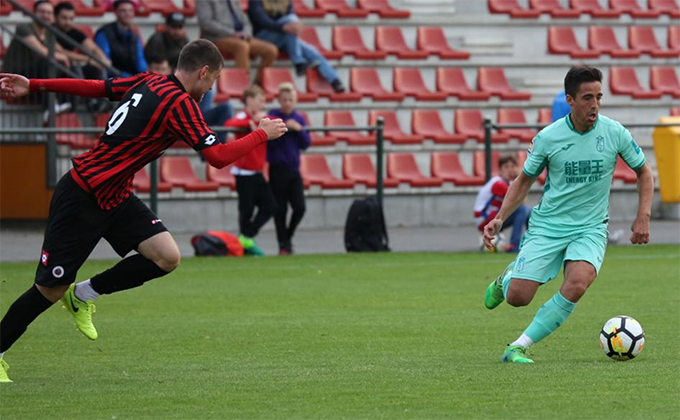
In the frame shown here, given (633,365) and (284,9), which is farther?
(284,9)

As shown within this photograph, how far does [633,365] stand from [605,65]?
1695 centimetres

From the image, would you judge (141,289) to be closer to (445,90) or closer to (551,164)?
(551,164)

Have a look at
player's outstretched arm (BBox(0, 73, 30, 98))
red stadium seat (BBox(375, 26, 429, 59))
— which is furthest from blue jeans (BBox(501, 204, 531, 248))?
player's outstretched arm (BBox(0, 73, 30, 98))

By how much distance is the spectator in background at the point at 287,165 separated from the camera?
1645 centimetres

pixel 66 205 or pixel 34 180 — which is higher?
pixel 66 205

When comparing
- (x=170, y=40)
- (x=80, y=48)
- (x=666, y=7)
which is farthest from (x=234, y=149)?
(x=666, y=7)

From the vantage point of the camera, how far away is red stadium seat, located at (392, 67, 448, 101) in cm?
2231

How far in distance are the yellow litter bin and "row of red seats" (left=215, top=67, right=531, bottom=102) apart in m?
3.57

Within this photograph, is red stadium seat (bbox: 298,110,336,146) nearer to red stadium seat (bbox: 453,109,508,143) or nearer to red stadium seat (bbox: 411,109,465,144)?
red stadium seat (bbox: 411,109,465,144)

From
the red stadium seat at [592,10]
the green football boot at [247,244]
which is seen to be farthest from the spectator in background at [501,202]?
the red stadium seat at [592,10]

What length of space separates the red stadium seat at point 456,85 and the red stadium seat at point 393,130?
120 centimetres

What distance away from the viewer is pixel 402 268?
1526cm

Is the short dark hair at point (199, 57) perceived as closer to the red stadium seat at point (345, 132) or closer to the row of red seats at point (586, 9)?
the red stadium seat at point (345, 132)

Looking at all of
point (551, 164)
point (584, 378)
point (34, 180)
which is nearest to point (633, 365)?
point (584, 378)
